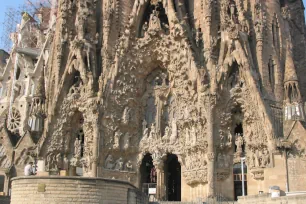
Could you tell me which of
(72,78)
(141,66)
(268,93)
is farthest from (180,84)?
(72,78)

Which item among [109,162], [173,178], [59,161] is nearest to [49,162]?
[59,161]

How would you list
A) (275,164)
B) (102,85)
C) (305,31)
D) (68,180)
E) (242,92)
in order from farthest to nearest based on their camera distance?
1. (305,31)
2. (102,85)
3. (242,92)
4. (275,164)
5. (68,180)

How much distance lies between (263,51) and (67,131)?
40.2ft

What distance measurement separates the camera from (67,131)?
26266 mm

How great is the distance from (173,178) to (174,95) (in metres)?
5.54

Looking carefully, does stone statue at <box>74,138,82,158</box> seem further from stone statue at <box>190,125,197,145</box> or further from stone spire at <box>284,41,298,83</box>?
stone spire at <box>284,41,298,83</box>

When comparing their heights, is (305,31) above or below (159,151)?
above

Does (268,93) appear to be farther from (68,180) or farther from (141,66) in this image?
(68,180)

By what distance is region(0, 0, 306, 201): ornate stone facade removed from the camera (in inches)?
912

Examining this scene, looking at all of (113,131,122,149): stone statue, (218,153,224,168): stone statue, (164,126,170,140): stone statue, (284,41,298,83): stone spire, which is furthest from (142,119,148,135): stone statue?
(284,41,298,83): stone spire

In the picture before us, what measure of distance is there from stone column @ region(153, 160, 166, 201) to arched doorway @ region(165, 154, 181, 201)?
197 centimetres

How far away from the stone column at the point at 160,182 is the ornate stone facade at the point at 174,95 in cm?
6

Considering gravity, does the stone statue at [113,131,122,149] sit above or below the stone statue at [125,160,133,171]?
above

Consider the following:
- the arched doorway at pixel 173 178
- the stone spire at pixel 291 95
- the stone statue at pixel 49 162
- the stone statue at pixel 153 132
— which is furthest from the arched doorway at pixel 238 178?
the stone statue at pixel 49 162
